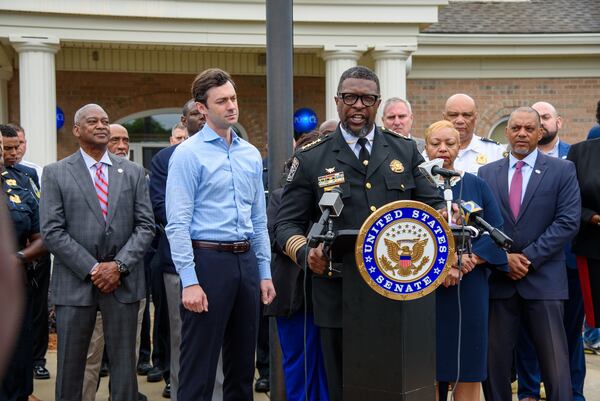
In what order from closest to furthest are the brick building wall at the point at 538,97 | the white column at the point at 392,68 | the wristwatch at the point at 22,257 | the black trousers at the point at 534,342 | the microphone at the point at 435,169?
the microphone at the point at 435,169, the black trousers at the point at 534,342, the wristwatch at the point at 22,257, the white column at the point at 392,68, the brick building wall at the point at 538,97

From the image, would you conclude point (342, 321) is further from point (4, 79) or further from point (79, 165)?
point (4, 79)

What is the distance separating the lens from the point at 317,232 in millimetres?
3766

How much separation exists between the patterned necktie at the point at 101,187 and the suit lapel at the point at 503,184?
8.42ft

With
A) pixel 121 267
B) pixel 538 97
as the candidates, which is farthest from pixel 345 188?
pixel 538 97

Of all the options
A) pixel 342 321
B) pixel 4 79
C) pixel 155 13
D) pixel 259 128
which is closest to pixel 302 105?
pixel 259 128

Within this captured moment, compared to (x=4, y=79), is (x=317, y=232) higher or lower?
lower

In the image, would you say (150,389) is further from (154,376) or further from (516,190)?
(516,190)

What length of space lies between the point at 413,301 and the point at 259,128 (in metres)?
11.1

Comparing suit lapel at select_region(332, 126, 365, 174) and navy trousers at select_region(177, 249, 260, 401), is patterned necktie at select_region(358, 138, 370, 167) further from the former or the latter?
navy trousers at select_region(177, 249, 260, 401)

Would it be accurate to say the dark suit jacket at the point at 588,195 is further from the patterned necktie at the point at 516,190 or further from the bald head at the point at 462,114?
the bald head at the point at 462,114

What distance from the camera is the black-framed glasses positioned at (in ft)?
14.2

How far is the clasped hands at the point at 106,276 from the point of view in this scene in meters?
5.34

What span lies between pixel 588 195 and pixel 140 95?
9894 mm

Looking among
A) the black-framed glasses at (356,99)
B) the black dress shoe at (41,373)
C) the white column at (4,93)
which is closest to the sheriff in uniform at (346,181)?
the black-framed glasses at (356,99)
